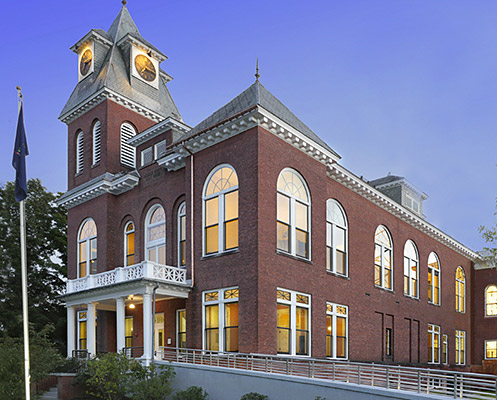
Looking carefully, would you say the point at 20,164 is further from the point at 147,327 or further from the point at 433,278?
the point at 433,278

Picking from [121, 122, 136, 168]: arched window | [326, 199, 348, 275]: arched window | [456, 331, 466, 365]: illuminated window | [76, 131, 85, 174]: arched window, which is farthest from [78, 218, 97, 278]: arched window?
[456, 331, 466, 365]: illuminated window

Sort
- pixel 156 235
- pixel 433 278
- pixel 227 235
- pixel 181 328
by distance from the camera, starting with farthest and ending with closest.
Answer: pixel 433 278 → pixel 156 235 → pixel 181 328 → pixel 227 235

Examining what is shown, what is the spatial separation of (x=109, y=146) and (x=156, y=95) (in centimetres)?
581

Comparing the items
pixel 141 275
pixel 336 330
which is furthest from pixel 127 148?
pixel 336 330

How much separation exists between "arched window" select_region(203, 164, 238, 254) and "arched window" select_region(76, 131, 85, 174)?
1325 cm

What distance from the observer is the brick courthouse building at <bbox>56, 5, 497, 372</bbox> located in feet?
77.3

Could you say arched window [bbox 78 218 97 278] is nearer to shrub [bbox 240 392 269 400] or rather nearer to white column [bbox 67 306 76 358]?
white column [bbox 67 306 76 358]

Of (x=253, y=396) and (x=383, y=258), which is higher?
(x=383, y=258)

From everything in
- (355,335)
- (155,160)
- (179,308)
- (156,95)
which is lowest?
(355,335)

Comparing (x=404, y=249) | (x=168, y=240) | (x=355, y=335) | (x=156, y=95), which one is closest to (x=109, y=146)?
(x=156, y=95)

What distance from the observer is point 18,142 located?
1441 cm

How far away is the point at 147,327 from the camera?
77.0 feet

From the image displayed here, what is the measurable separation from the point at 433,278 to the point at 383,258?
884 cm

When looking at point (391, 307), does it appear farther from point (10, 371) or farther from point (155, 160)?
point (10, 371)
